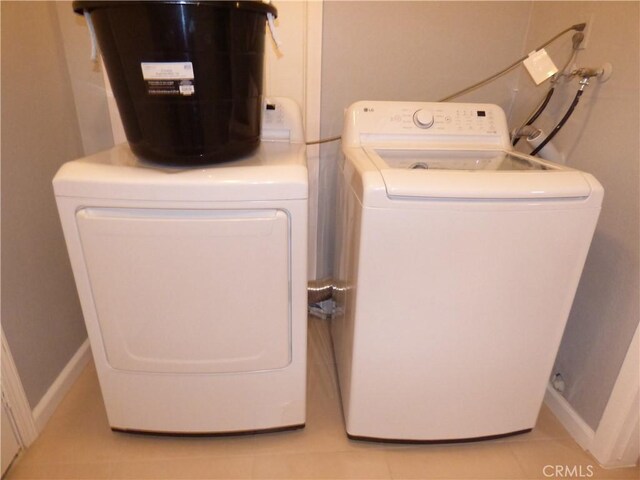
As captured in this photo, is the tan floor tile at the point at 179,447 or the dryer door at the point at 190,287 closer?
the dryer door at the point at 190,287

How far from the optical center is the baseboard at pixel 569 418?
1243 mm

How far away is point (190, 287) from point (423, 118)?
933 millimetres

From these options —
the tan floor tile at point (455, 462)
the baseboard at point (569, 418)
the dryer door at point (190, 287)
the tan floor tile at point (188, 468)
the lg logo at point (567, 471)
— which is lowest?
the tan floor tile at point (188, 468)

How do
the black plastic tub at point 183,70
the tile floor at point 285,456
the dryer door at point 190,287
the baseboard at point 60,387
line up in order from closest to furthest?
the black plastic tub at point 183,70 → the dryer door at point 190,287 → the tile floor at point 285,456 → the baseboard at point 60,387

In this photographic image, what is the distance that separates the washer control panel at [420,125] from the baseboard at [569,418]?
2.99 feet

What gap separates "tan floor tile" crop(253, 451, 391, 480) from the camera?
1170mm

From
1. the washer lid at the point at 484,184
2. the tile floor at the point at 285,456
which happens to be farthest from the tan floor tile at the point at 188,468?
the washer lid at the point at 484,184

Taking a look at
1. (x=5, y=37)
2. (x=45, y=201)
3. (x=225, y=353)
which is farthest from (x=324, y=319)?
(x=5, y=37)

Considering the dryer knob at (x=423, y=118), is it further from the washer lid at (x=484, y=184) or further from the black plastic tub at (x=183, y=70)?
the black plastic tub at (x=183, y=70)

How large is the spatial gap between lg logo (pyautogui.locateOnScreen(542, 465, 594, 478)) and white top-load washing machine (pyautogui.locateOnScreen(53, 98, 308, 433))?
775 millimetres

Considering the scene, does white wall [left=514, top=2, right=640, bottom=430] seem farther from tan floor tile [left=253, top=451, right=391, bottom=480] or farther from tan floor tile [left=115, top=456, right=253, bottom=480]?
tan floor tile [left=115, top=456, right=253, bottom=480]

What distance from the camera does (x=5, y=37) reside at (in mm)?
1108

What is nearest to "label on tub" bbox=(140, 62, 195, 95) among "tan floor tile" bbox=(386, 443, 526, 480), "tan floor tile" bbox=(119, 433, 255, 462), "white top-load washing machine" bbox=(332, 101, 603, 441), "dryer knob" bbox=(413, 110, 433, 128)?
"white top-load washing machine" bbox=(332, 101, 603, 441)

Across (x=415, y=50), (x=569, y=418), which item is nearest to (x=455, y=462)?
(x=569, y=418)
